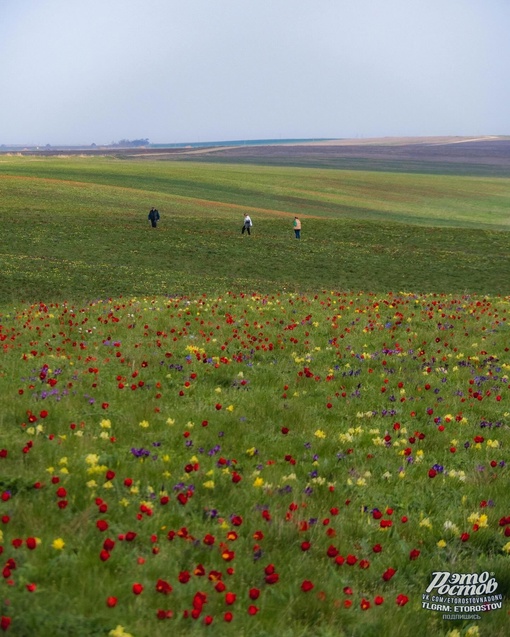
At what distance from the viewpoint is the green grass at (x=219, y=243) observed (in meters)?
31.6

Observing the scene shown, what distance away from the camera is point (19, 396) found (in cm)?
887

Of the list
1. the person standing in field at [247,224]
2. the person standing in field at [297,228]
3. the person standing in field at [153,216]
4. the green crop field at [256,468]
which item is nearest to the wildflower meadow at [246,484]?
the green crop field at [256,468]

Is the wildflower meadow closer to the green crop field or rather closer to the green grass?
the green crop field

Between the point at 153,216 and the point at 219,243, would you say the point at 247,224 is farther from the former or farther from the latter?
the point at 153,216

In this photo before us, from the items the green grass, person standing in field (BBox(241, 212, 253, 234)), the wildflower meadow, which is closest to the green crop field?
the wildflower meadow

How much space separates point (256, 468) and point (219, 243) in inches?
1422

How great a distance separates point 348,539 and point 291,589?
1.20 meters

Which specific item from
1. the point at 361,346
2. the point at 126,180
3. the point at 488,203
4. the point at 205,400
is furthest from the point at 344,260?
the point at 488,203

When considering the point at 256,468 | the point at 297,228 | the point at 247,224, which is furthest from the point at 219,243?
the point at 256,468

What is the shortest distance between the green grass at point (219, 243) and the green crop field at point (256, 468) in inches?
483

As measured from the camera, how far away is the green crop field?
4.63m

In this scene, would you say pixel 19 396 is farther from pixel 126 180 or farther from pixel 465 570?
pixel 126 180

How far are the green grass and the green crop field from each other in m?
12.3

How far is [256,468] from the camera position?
7168 mm
